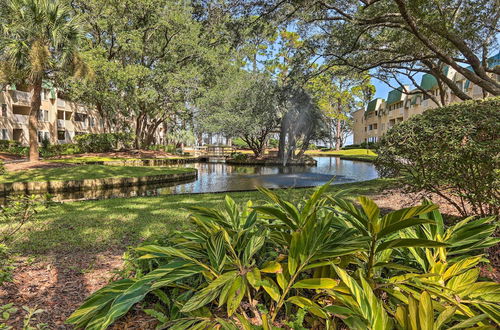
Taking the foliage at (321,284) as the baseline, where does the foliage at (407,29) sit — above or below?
above

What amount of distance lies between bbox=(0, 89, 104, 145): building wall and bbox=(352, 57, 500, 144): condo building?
35.1 meters

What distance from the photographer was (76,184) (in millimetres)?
9883

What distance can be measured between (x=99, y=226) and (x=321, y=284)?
4140mm

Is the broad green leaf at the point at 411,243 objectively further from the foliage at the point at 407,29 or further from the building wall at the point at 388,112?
the building wall at the point at 388,112

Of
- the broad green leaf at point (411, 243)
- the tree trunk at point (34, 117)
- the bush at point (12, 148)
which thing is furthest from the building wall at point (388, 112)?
the bush at point (12, 148)

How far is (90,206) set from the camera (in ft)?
20.4

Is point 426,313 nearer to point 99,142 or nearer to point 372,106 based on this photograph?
point 99,142

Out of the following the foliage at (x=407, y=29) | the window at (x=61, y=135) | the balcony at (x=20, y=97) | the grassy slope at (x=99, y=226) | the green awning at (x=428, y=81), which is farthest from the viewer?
the window at (x=61, y=135)

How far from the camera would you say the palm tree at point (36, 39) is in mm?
13531

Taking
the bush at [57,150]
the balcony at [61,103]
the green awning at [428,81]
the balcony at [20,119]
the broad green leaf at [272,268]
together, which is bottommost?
the broad green leaf at [272,268]

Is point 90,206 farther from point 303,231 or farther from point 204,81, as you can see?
point 204,81

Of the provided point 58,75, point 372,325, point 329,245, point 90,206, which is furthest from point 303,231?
point 58,75

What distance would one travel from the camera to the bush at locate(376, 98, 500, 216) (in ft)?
9.75

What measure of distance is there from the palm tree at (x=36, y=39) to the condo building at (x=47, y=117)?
12.4 meters
